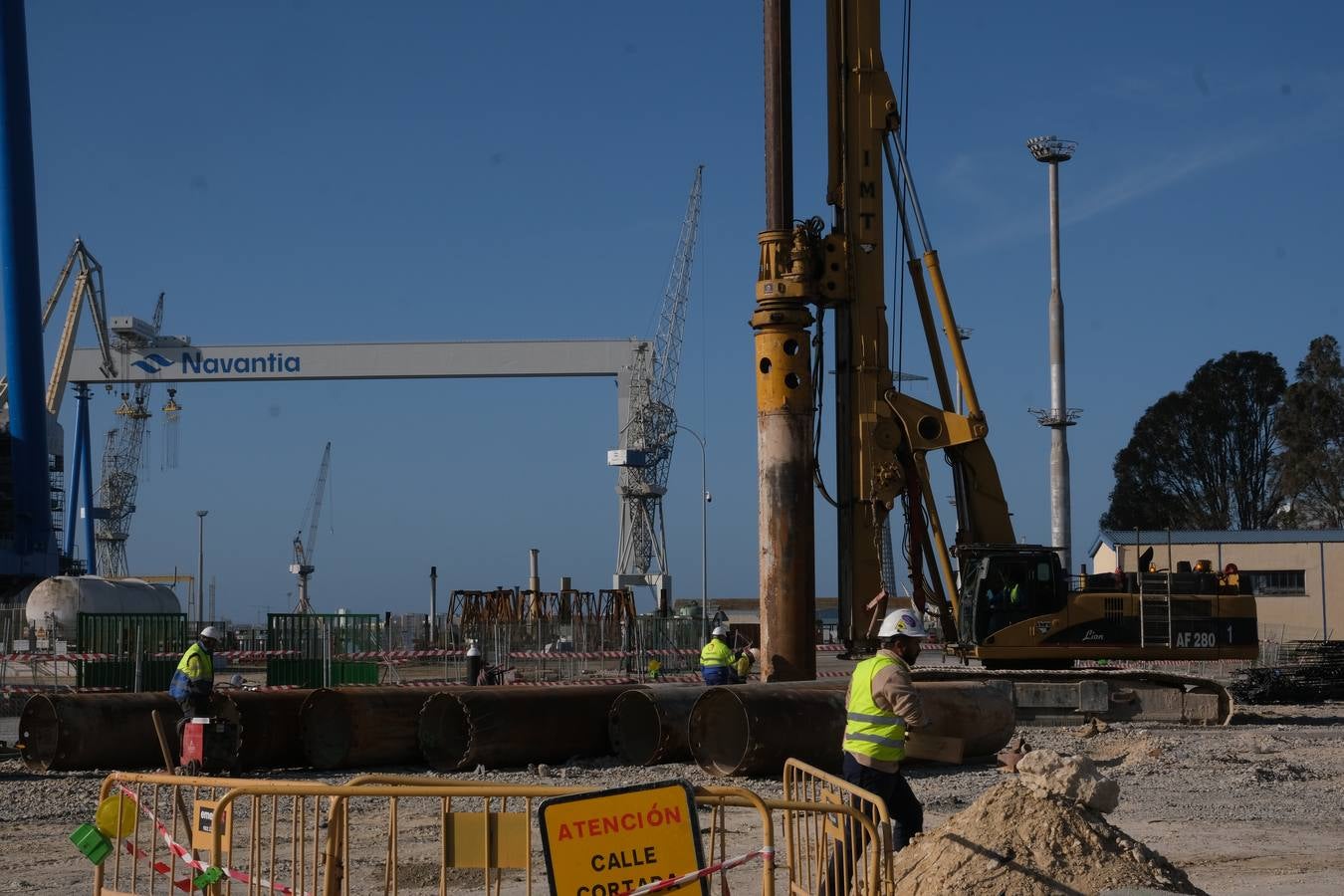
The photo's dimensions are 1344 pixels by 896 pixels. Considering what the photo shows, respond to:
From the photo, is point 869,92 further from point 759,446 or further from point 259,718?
point 259,718

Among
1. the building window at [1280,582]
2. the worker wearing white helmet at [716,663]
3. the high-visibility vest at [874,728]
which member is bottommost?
the worker wearing white helmet at [716,663]

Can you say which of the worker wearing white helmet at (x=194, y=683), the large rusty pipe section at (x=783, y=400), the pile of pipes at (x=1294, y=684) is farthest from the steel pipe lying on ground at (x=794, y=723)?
the pile of pipes at (x=1294, y=684)

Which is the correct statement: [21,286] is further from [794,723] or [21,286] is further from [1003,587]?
[794,723]

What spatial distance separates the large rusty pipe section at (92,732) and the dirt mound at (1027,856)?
1095cm

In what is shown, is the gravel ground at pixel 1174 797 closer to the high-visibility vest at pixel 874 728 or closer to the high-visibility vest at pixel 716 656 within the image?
the high-visibility vest at pixel 874 728

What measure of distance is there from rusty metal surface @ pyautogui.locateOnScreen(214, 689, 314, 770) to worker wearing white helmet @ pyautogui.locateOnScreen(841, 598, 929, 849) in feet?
32.6

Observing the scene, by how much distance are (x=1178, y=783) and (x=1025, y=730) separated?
17.6 ft

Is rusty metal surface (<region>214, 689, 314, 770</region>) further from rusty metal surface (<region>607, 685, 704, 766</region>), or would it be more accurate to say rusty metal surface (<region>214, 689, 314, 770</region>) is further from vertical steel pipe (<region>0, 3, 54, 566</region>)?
vertical steel pipe (<region>0, 3, 54, 566</region>)

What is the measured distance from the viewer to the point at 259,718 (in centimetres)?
1727

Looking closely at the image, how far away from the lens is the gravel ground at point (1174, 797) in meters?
11.3

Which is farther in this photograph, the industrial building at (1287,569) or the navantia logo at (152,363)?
the navantia logo at (152,363)

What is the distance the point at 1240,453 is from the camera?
73312mm

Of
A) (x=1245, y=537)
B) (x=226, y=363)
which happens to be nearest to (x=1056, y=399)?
(x=1245, y=537)

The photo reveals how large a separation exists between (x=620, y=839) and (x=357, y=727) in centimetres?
1125
